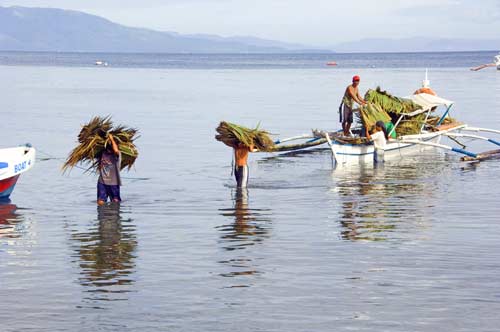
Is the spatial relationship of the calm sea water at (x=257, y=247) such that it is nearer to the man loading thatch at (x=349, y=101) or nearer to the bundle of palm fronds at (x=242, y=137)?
the bundle of palm fronds at (x=242, y=137)

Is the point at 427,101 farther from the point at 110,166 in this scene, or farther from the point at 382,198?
the point at 110,166

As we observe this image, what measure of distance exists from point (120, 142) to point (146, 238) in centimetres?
371

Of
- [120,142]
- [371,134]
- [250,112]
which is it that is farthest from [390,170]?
[250,112]

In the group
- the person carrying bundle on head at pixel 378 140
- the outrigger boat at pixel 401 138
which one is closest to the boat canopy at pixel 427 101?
the outrigger boat at pixel 401 138

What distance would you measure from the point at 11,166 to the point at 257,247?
754cm

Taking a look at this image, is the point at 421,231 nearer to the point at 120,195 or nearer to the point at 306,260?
the point at 306,260

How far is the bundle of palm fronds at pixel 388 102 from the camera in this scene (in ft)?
95.6

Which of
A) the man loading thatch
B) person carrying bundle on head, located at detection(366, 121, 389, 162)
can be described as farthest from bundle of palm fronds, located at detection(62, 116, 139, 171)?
the man loading thatch

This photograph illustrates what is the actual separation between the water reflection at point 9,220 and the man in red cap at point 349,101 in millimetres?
10616

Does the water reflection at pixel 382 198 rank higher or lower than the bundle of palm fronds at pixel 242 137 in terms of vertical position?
lower

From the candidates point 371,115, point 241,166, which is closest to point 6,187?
point 241,166

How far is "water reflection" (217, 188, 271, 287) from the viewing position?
14477 mm

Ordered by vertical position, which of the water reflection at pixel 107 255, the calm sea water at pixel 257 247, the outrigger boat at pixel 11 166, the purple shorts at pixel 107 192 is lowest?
the calm sea water at pixel 257 247

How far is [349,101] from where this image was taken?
28047mm
